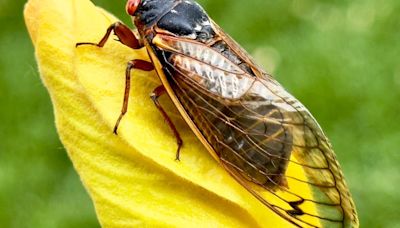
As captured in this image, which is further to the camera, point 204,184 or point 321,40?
point 321,40

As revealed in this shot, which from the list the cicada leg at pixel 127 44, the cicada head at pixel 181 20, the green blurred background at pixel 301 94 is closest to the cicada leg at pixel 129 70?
the cicada leg at pixel 127 44

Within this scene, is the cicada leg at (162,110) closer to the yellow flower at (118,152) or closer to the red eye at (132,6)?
the yellow flower at (118,152)

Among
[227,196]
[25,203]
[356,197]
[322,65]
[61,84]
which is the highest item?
[322,65]

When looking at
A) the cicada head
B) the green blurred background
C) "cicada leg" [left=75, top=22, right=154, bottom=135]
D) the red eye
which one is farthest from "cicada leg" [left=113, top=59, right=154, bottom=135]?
the green blurred background

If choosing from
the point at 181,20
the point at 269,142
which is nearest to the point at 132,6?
the point at 181,20

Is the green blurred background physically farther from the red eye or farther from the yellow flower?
the yellow flower

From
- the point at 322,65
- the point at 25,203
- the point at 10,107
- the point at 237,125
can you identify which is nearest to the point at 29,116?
the point at 10,107

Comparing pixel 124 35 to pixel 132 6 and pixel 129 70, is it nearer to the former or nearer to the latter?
pixel 129 70

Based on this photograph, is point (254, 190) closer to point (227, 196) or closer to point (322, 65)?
point (227, 196)
